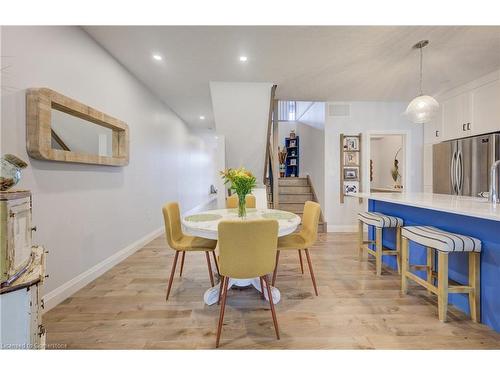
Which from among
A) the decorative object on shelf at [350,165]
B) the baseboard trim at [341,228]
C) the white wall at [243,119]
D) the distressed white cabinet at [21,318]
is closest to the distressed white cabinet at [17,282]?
the distressed white cabinet at [21,318]

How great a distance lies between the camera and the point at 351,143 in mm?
4641

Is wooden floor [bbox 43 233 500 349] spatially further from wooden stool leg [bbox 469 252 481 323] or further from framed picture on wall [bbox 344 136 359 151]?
framed picture on wall [bbox 344 136 359 151]

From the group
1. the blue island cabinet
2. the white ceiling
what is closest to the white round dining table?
the blue island cabinet

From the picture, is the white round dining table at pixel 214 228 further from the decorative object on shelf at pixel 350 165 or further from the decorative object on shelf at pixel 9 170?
the decorative object on shelf at pixel 350 165

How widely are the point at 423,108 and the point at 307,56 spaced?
1488mm

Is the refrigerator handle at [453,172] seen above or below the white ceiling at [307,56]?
below

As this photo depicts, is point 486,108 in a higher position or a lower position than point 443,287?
higher

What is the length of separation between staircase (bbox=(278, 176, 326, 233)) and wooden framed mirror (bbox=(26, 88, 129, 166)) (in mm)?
3395

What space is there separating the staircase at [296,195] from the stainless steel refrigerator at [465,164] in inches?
89.9

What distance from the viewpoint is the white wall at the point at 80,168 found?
1.72m

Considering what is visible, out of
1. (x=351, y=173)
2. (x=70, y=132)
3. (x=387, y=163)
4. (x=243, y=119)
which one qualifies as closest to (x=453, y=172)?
(x=351, y=173)

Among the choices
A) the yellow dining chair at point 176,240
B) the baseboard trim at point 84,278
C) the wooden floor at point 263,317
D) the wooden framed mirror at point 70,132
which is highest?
the wooden framed mirror at point 70,132

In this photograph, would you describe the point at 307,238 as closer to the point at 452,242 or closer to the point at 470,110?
the point at 452,242
